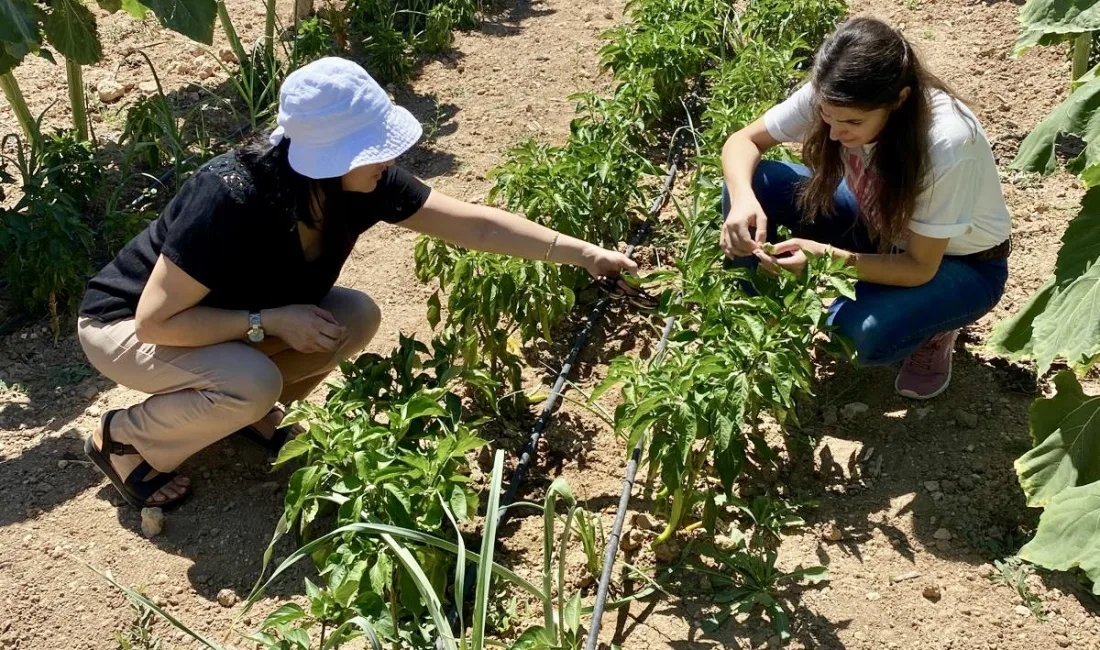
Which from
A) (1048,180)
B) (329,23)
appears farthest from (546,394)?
(329,23)

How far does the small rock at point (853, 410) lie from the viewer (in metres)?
3.29

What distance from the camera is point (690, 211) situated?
3.89 m

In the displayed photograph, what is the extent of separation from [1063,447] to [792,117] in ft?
3.87

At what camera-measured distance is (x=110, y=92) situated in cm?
530

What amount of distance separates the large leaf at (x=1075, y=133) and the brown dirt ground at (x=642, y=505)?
82 cm

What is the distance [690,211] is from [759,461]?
1094 mm

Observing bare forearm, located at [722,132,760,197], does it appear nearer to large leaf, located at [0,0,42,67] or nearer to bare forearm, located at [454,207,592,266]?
bare forearm, located at [454,207,592,266]

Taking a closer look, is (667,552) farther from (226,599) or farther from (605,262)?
(226,599)

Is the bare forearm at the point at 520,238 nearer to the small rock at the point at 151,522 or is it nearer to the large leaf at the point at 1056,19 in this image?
the small rock at the point at 151,522

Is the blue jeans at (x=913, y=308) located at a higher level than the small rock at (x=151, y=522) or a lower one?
higher

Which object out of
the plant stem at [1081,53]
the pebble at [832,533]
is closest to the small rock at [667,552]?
the pebble at [832,533]

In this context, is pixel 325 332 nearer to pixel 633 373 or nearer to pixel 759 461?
pixel 633 373

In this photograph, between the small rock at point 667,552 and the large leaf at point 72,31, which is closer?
the small rock at point 667,552

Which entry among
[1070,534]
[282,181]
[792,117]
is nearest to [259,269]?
[282,181]
